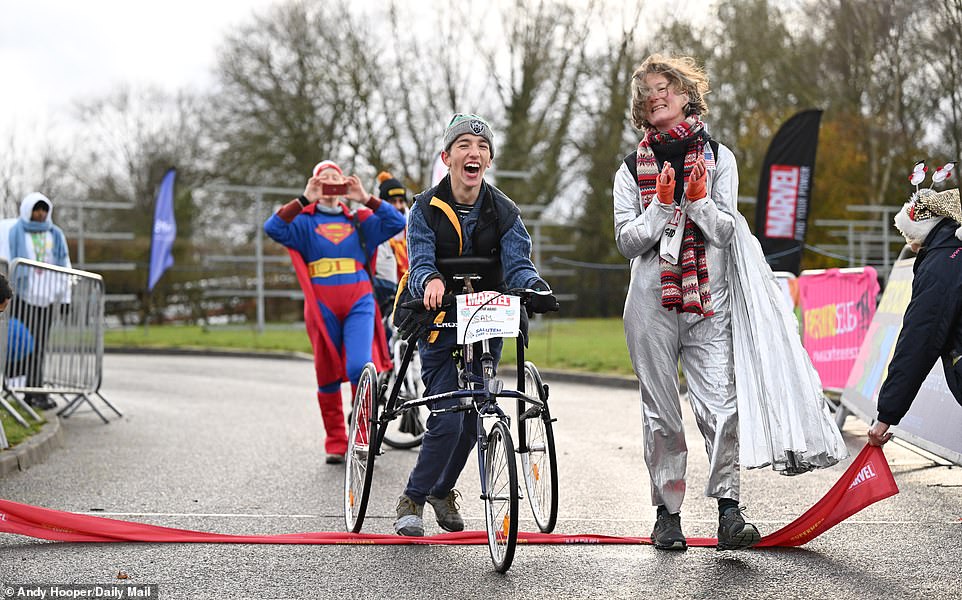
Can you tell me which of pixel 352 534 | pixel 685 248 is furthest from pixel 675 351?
pixel 352 534

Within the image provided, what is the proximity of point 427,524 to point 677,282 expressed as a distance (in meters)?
2.01

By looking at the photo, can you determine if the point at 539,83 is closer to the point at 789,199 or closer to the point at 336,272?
the point at 789,199

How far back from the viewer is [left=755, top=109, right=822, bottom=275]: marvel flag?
788 inches

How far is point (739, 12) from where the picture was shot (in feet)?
128

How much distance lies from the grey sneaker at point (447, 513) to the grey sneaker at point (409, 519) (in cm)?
8

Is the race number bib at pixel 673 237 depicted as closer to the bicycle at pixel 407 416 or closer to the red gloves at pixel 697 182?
the red gloves at pixel 697 182

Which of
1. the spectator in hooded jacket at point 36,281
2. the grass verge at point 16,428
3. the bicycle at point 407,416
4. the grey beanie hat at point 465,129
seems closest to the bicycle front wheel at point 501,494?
the grey beanie hat at point 465,129

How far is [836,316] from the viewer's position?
12062 millimetres

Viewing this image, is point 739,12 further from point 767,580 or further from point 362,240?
point 767,580

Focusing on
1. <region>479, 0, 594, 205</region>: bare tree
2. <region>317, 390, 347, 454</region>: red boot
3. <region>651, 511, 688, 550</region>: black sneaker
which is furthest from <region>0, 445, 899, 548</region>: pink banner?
<region>479, 0, 594, 205</region>: bare tree

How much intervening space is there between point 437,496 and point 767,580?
1753mm

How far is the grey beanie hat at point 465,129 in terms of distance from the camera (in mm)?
5828

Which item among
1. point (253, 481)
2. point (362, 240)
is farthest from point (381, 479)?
point (362, 240)

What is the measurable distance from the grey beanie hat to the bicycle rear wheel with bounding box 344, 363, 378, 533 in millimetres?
1226
